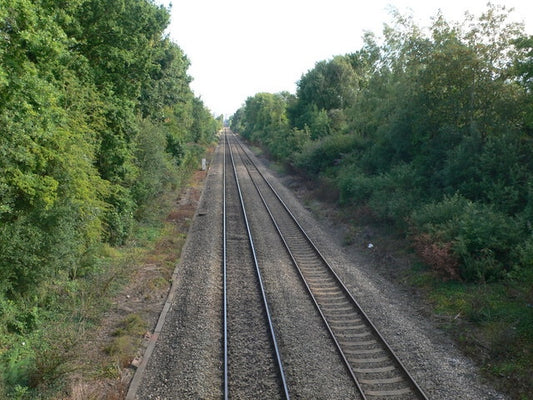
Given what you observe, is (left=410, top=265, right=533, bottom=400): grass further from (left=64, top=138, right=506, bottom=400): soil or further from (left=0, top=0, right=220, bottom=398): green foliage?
(left=0, top=0, right=220, bottom=398): green foliage

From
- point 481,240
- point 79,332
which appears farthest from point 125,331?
point 481,240

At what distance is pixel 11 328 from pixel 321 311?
24.1 ft

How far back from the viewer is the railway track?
7.63m

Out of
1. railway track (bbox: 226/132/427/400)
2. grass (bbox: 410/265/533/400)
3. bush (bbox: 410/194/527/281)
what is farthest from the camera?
bush (bbox: 410/194/527/281)

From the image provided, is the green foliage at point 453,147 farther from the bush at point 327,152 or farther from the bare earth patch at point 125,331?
the bare earth patch at point 125,331

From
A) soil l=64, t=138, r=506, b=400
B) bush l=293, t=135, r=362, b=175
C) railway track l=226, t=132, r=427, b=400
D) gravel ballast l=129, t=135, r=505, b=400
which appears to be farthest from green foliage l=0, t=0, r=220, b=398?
bush l=293, t=135, r=362, b=175

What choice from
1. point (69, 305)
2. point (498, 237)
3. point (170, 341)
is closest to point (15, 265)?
point (69, 305)

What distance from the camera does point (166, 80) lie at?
872 inches

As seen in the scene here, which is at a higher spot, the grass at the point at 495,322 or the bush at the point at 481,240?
the bush at the point at 481,240

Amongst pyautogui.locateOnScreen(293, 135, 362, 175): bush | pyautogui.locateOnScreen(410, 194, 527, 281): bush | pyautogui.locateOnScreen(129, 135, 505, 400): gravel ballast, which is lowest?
pyautogui.locateOnScreen(129, 135, 505, 400): gravel ballast

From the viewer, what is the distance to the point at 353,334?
960cm

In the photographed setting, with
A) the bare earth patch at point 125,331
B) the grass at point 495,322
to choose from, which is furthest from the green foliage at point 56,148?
the grass at point 495,322

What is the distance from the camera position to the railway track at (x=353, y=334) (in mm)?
7629

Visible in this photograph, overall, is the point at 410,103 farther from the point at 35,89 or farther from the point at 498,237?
the point at 35,89
